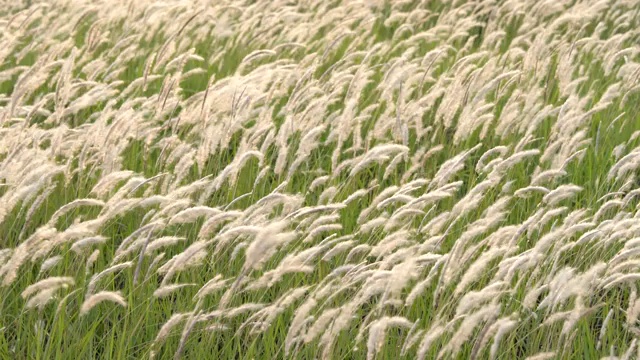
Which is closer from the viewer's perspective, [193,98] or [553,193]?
[553,193]

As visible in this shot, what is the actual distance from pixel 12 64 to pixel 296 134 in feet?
7.69

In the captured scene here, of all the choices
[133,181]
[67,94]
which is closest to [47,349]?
[133,181]

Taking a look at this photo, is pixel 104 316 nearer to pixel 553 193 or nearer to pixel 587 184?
pixel 553 193

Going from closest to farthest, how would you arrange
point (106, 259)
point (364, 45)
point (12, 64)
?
point (106, 259) → point (12, 64) → point (364, 45)

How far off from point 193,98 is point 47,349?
1.90m

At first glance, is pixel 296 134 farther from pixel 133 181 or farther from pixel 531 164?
pixel 133 181

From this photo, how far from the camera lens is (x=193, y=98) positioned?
4.35 metres

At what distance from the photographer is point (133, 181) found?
3.14m

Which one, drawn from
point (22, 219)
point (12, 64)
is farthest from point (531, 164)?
point (12, 64)

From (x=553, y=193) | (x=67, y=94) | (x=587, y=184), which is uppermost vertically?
(x=67, y=94)

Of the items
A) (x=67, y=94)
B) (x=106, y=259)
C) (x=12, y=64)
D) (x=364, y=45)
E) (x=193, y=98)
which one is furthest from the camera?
(x=364, y=45)

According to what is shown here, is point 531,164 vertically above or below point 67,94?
below

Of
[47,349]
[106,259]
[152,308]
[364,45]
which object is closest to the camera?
[47,349]

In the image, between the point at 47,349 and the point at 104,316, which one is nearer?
the point at 47,349
